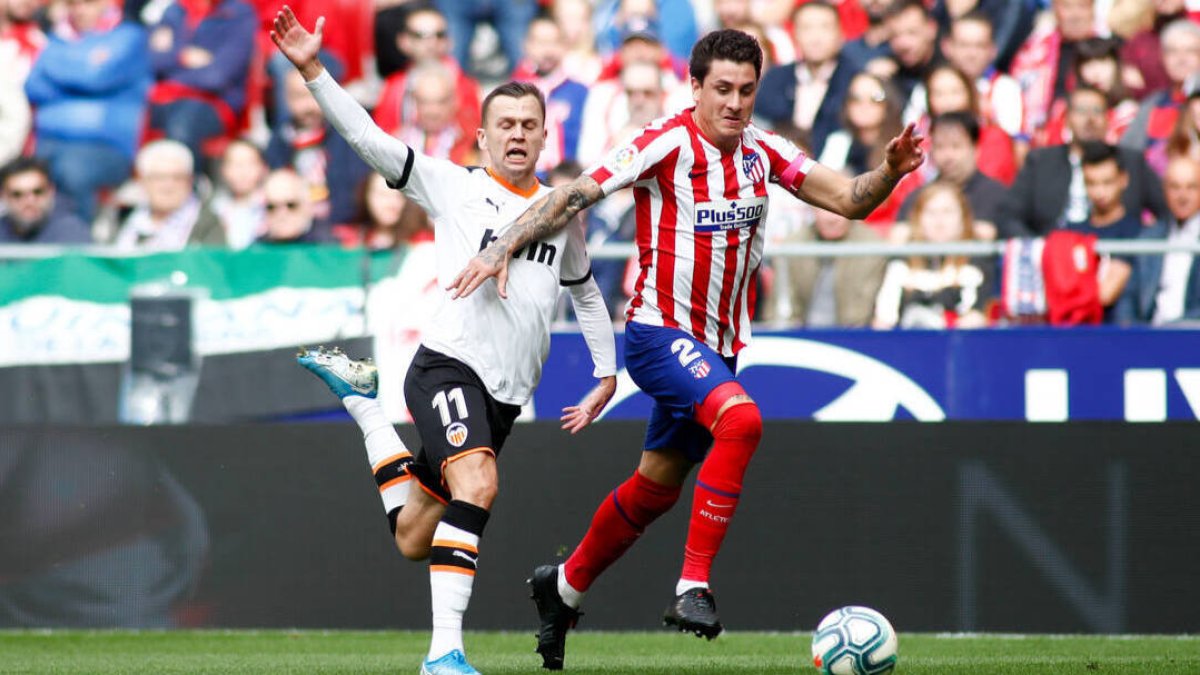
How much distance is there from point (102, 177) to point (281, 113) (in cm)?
147

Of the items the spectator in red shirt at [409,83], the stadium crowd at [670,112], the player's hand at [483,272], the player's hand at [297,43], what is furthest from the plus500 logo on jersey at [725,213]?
the spectator in red shirt at [409,83]

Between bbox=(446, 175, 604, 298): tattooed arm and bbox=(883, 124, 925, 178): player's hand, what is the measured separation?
114 cm

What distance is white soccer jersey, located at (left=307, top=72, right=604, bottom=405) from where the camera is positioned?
22.4 ft

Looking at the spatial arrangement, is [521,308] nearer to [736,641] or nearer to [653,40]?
[736,641]

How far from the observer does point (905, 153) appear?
6730mm

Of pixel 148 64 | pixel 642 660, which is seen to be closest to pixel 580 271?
pixel 642 660

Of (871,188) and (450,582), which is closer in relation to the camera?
(450,582)

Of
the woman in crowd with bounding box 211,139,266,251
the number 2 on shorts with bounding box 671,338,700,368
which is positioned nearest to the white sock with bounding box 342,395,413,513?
the number 2 on shorts with bounding box 671,338,700,368

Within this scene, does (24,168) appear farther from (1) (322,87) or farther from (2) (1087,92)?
(2) (1087,92)

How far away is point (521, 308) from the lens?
6.87m

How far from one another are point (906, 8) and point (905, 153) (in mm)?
5866

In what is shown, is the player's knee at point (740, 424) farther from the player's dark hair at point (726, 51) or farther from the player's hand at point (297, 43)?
the player's hand at point (297, 43)

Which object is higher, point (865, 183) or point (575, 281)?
point (865, 183)

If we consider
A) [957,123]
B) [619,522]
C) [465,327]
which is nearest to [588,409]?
[619,522]
